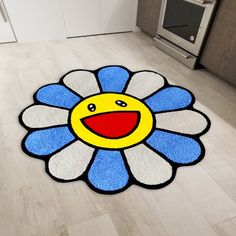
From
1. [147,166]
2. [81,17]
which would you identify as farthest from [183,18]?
[147,166]

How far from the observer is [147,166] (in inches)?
47.1

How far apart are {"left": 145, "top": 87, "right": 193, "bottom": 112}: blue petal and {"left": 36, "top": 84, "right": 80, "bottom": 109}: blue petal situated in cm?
57

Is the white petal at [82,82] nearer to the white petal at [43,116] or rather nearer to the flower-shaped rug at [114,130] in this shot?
the flower-shaped rug at [114,130]

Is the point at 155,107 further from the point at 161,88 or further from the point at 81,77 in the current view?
the point at 81,77

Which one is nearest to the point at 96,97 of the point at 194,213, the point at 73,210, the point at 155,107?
the point at 155,107

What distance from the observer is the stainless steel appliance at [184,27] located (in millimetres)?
1674

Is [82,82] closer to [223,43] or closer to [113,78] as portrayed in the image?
[113,78]

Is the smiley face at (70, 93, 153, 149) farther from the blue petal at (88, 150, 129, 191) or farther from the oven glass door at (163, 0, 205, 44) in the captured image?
the oven glass door at (163, 0, 205, 44)

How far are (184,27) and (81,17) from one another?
3.73ft

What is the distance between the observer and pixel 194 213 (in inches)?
40.5

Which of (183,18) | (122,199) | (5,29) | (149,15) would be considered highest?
(183,18)

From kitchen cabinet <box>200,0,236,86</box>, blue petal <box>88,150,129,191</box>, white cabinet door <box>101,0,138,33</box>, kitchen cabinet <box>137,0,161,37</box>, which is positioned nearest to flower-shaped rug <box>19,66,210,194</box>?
blue petal <box>88,150,129,191</box>

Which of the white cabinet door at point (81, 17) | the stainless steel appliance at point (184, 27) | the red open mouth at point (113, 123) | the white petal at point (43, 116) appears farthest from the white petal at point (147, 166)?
the white cabinet door at point (81, 17)

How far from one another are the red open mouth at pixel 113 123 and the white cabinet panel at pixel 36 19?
139cm
